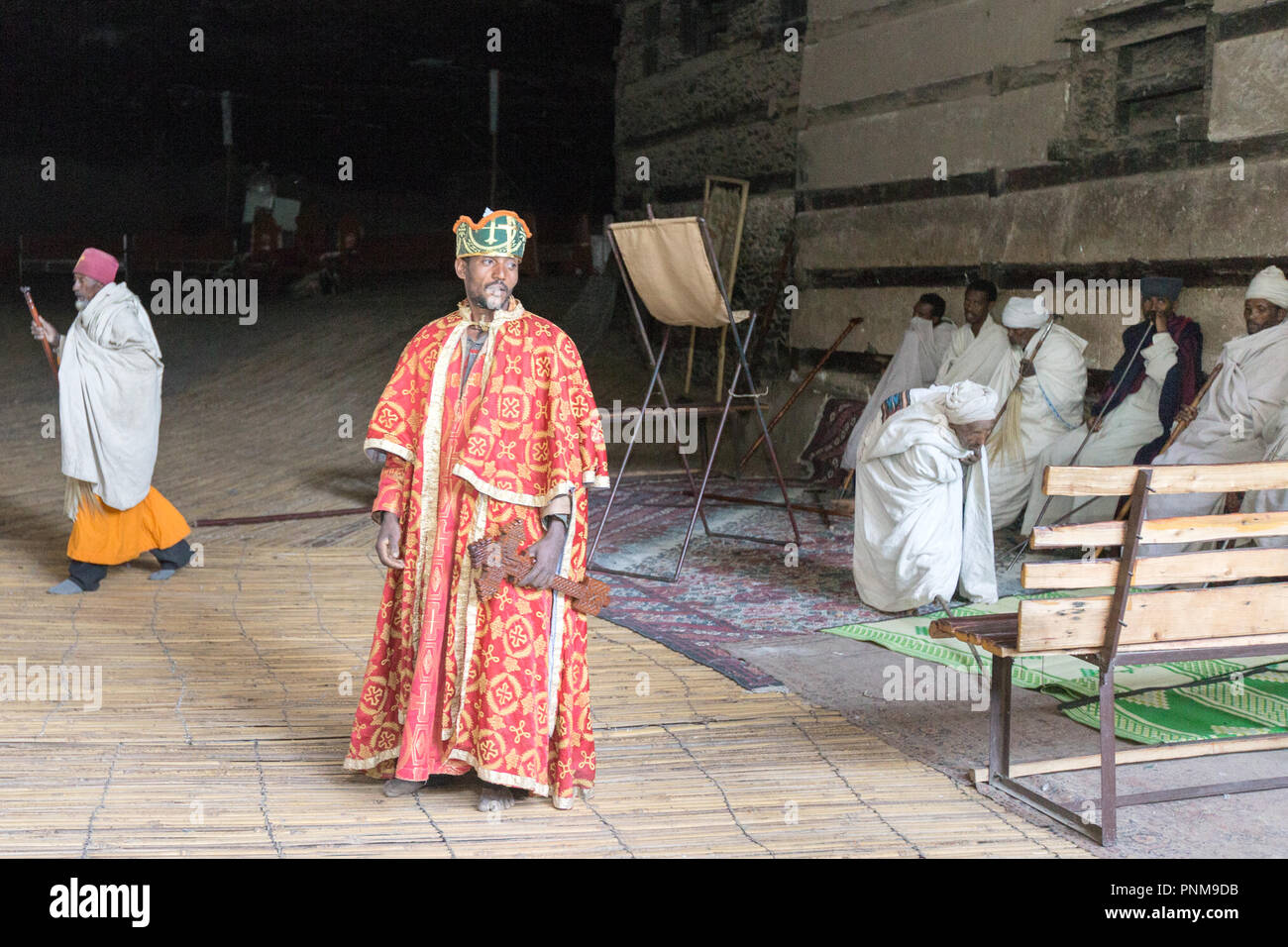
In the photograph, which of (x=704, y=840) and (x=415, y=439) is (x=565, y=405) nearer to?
(x=415, y=439)

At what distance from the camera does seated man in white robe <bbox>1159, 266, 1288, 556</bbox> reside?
19.9ft

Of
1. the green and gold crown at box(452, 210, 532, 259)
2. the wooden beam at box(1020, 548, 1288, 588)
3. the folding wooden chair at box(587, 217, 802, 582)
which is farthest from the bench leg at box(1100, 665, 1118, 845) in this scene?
the folding wooden chair at box(587, 217, 802, 582)

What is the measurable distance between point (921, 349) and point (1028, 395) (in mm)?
973

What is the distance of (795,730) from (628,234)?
3.10m

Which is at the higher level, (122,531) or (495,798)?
(122,531)

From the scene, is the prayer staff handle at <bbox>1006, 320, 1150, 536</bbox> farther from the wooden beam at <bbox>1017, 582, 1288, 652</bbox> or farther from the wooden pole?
the wooden beam at <bbox>1017, 582, 1288, 652</bbox>

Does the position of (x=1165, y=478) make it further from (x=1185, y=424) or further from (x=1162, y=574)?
(x=1185, y=424)

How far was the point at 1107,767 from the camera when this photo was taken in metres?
3.35

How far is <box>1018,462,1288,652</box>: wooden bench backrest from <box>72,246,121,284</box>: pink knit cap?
447cm

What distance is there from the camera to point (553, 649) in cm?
353

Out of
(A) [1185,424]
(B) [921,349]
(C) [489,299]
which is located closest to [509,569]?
(C) [489,299]

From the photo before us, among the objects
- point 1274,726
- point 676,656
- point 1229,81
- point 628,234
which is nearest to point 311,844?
point 676,656

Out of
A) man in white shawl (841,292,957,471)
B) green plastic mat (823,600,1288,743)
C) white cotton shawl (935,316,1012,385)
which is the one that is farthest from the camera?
man in white shawl (841,292,957,471)

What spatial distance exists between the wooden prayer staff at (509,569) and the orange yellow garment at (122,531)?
3.22 meters
